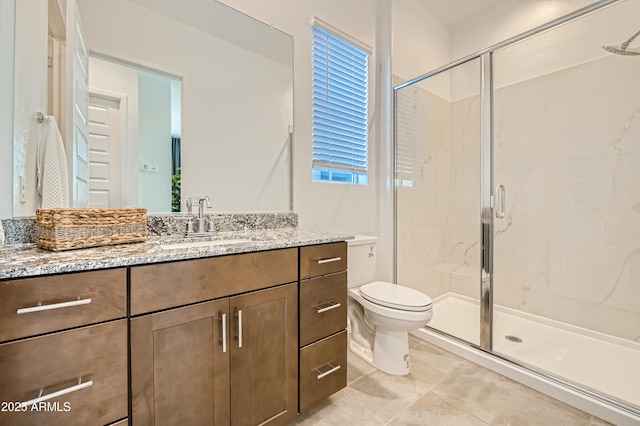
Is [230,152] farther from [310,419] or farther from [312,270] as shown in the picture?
[310,419]

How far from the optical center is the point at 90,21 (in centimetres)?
123

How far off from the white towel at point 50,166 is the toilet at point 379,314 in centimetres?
153

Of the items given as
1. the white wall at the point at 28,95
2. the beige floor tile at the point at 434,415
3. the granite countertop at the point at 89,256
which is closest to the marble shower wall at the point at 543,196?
the beige floor tile at the point at 434,415

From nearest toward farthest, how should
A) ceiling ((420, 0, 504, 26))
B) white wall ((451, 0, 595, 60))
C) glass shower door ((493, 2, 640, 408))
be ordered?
glass shower door ((493, 2, 640, 408))
white wall ((451, 0, 595, 60))
ceiling ((420, 0, 504, 26))

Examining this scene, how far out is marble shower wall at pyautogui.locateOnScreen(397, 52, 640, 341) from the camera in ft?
6.44

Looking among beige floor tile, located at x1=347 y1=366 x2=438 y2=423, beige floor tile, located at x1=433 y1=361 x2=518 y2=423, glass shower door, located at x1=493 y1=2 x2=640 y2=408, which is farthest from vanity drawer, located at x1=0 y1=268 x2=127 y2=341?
glass shower door, located at x1=493 y1=2 x2=640 y2=408

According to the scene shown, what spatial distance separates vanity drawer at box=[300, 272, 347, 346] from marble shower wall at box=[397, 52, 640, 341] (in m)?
1.25

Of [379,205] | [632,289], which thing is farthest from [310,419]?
[632,289]

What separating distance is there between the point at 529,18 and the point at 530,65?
1.47 feet

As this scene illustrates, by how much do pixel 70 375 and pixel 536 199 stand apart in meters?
2.97

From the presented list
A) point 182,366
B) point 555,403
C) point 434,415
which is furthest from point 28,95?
point 555,403

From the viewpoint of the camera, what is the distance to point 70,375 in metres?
0.72

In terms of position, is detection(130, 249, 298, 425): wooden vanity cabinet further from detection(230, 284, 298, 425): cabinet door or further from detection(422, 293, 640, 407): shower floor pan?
detection(422, 293, 640, 407): shower floor pan

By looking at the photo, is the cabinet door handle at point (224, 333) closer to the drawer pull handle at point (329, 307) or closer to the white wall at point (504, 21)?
the drawer pull handle at point (329, 307)
